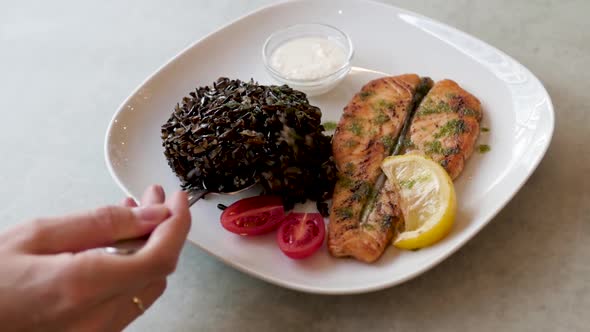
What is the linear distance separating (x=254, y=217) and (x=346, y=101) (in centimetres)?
115

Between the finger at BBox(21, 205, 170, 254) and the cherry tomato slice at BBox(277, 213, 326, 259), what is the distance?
33.8 inches

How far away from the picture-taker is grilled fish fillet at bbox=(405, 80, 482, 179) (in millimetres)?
3250

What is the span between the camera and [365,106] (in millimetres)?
3664

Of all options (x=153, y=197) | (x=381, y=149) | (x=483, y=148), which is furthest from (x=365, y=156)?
(x=153, y=197)

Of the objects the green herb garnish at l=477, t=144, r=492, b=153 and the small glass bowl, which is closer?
the green herb garnish at l=477, t=144, r=492, b=153

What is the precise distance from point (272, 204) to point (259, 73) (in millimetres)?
1279

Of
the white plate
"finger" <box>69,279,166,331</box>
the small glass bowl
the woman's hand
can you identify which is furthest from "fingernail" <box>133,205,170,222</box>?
the small glass bowl

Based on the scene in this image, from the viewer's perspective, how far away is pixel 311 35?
13.7 feet

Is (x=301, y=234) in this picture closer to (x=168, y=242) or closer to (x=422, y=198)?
(x=422, y=198)

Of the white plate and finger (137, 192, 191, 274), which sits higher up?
finger (137, 192, 191, 274)

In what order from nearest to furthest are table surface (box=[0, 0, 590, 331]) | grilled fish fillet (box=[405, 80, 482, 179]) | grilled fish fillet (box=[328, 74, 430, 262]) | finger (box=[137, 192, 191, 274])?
1. finger (box=[137, 192, 191, 274])
2. table surface (box=[0, 0, 590, 331])
3. grilled fish fillet (box=[328, 74, 430, 262])
4. grilled fish fillet (box=[405, 80, 482, 179])

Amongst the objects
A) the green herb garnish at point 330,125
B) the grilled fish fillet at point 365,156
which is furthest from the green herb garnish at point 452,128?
the green herb garnish at point 330,125

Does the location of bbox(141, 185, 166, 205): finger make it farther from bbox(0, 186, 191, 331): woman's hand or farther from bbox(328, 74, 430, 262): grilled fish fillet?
bbox(328, 74, 430, 262): grilled fish fillet

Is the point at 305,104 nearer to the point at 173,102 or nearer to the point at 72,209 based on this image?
the point at 173,102
